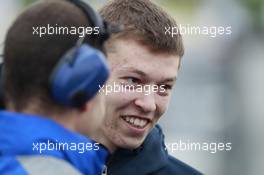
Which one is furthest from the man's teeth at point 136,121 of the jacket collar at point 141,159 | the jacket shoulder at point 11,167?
the jacket shoulder at point 11,167

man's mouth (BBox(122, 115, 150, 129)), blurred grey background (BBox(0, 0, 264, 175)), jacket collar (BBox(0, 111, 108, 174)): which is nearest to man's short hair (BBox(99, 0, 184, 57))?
man's mouth (BBox(122, 115, 150, 129))

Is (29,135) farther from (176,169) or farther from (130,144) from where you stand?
(176,169)

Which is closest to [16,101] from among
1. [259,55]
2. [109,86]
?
[109,86]

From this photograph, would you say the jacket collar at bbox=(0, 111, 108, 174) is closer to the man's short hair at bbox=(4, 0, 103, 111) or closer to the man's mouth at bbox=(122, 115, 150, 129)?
the man's short hair at bbox=(4, 0, 103, 111)

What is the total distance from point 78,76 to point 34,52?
0.17 metres

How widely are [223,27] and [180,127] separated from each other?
144 centimetres

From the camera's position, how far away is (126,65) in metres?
4.31

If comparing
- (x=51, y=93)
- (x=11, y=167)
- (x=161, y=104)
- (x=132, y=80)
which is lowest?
(x=161, y=104)

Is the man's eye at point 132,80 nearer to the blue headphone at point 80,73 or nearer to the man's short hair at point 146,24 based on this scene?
the man's short hair at point 146,24

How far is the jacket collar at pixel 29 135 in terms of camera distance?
9.78ft

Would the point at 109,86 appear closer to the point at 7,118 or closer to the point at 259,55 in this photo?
the point at 7,118

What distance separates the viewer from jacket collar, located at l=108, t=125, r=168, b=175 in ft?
14.1

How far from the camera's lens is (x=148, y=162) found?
4344mm

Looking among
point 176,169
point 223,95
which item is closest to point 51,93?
point 176,169
